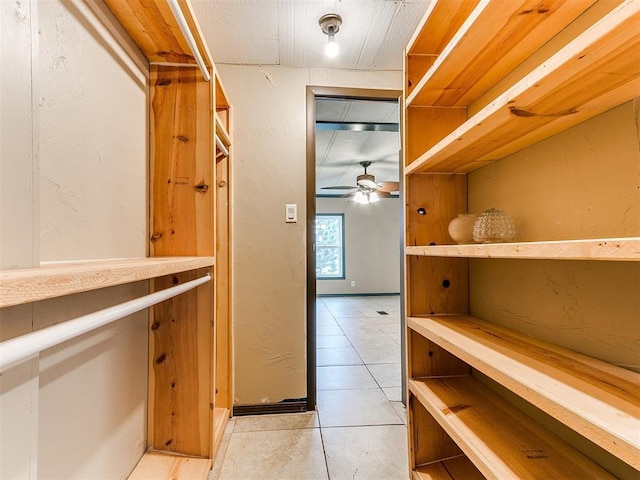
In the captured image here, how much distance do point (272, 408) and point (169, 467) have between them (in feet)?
2.60

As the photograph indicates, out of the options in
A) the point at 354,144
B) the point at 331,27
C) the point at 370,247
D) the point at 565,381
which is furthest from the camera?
the point at 370,247

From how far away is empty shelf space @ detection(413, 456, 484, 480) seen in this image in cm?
126

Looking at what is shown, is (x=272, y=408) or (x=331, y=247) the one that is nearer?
(x=272, y=408)

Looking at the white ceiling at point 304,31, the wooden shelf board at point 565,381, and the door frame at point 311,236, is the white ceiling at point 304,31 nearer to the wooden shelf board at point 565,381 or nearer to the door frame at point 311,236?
the door frame at point 311,236

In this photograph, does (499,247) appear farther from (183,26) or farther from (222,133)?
(222,133)

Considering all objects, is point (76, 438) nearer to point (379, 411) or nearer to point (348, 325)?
point (379, 411)

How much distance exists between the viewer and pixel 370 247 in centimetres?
722

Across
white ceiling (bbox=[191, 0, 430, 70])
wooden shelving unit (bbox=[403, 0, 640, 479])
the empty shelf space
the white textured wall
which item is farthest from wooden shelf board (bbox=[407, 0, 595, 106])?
the white textured wall

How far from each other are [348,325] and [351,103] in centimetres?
297

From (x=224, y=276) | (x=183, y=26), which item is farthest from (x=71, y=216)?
(x=224, y=276)

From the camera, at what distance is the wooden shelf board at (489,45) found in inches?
35.5

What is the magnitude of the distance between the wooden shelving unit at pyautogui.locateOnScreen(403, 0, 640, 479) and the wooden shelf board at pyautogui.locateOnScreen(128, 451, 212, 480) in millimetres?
866

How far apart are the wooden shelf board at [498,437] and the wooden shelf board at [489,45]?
1190mm

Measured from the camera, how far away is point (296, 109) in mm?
2045
